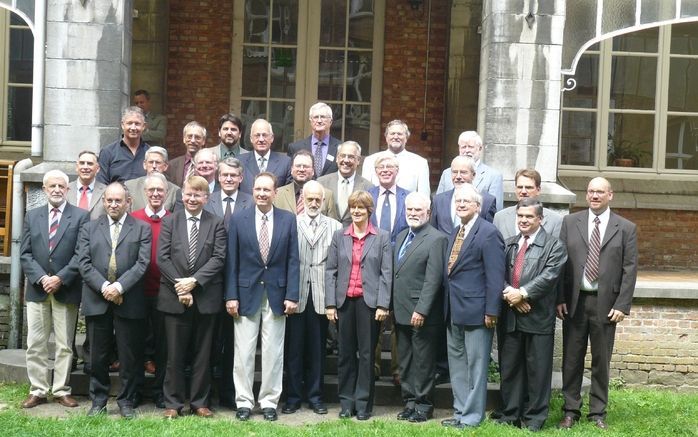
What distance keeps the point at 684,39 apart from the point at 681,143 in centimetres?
131

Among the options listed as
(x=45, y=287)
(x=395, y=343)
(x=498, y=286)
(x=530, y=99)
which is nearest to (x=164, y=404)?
(x=45, y=287)

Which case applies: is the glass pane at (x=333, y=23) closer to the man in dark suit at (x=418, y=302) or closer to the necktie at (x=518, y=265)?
the man in dark suit at (x=418, y=302)

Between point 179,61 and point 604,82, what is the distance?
17.7 ft

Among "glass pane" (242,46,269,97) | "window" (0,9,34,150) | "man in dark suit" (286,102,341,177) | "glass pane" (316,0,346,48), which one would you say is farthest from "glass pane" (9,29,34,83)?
"man in dark suit" (286,102,341,177)

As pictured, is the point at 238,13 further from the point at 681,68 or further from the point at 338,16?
the point at 681,68

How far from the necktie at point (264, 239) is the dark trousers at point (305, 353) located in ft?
1.71

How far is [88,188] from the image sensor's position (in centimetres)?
914

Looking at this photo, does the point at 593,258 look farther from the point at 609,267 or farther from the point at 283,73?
the point at 283,73

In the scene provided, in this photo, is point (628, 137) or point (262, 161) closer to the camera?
point (262, 161)

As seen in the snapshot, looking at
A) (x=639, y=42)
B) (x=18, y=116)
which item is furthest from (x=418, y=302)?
(x=18, y=116)

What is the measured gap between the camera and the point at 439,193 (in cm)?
928

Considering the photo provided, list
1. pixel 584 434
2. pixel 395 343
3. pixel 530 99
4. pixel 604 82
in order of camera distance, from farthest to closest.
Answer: pixel 604 82 < pixel 530 99 < pixel 395 343 < pixel 584 434

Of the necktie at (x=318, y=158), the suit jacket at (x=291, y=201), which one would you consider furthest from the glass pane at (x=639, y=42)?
the suit jacket at (x=291, y=201)

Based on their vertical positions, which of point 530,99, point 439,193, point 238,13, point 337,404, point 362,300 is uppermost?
point 238,13
